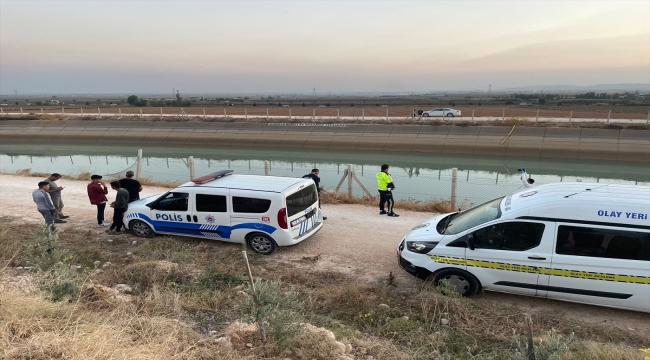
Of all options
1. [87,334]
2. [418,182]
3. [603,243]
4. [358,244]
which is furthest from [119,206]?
[418,182]

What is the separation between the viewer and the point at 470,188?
14047mm

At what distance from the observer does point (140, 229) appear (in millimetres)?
9633

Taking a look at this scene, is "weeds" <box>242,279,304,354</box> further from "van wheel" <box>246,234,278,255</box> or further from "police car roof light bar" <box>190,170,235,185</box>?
"police car roof light bar" <box>190,170,235,185</box>

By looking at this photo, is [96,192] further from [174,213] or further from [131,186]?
[174,213]

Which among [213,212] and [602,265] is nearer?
[602,265]

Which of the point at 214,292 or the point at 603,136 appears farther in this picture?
the point at 603,136

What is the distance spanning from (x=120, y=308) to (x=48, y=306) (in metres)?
0.85

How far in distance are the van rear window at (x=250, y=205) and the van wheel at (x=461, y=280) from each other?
3.61 meters

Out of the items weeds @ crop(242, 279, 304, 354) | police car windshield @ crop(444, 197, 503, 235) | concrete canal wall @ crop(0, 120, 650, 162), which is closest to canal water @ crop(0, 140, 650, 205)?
concrete canal wall @ crop(0, 120, 650, 162)

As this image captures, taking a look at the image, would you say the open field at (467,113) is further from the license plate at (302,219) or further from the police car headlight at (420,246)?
the police car headlight at (420,246)

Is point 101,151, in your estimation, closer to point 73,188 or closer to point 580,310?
point 73,188

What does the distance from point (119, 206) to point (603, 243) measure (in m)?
9.61

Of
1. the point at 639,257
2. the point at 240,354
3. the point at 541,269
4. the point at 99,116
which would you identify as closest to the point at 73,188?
the point at 240,354

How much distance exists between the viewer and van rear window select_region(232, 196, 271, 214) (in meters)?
8.19
